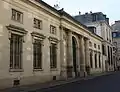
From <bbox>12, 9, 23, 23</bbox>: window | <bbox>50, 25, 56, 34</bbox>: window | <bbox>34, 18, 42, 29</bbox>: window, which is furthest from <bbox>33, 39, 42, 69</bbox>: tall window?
<bbox>50, 25, 56, 34</bbox>: window

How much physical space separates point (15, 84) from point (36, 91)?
3877 mm

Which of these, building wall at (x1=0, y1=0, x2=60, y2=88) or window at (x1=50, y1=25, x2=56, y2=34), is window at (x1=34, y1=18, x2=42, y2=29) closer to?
building wall at (x1=0, y1=0, x2=60, y2=88)

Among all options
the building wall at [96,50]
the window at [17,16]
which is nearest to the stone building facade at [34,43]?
the window at [17,16]

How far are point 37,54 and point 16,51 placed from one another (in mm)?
3775

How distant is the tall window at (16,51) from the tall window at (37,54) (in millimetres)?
Result: 2630

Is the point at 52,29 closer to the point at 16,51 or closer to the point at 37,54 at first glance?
the point at 37,54

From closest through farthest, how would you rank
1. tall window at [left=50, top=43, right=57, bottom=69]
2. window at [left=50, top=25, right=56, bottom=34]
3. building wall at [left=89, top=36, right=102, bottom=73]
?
tall window at [left=50, top=43, right=57, bottom=69] < window at [left=50, top=25, right=56, bottom=34] < building wall at [left=89, top=36, right=102, bottom=73]

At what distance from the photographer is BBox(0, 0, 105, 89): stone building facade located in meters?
18.2

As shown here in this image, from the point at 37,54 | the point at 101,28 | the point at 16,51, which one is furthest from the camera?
the point at 101,28

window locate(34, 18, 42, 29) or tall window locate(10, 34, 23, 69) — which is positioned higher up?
window locate(34, 18, 42, 29)

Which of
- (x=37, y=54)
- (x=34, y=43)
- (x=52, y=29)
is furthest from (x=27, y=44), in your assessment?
(x=52, y=29)

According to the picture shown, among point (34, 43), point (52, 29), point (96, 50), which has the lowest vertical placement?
point (34, 43)

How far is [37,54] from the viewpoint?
23141 mm

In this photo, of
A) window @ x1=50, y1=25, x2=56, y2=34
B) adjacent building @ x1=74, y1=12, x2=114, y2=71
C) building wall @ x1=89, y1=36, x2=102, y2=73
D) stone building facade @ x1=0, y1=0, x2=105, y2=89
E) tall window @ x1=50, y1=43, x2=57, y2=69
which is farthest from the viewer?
adjacent building @ x1=74, y1=12, x2=114, y2=71
